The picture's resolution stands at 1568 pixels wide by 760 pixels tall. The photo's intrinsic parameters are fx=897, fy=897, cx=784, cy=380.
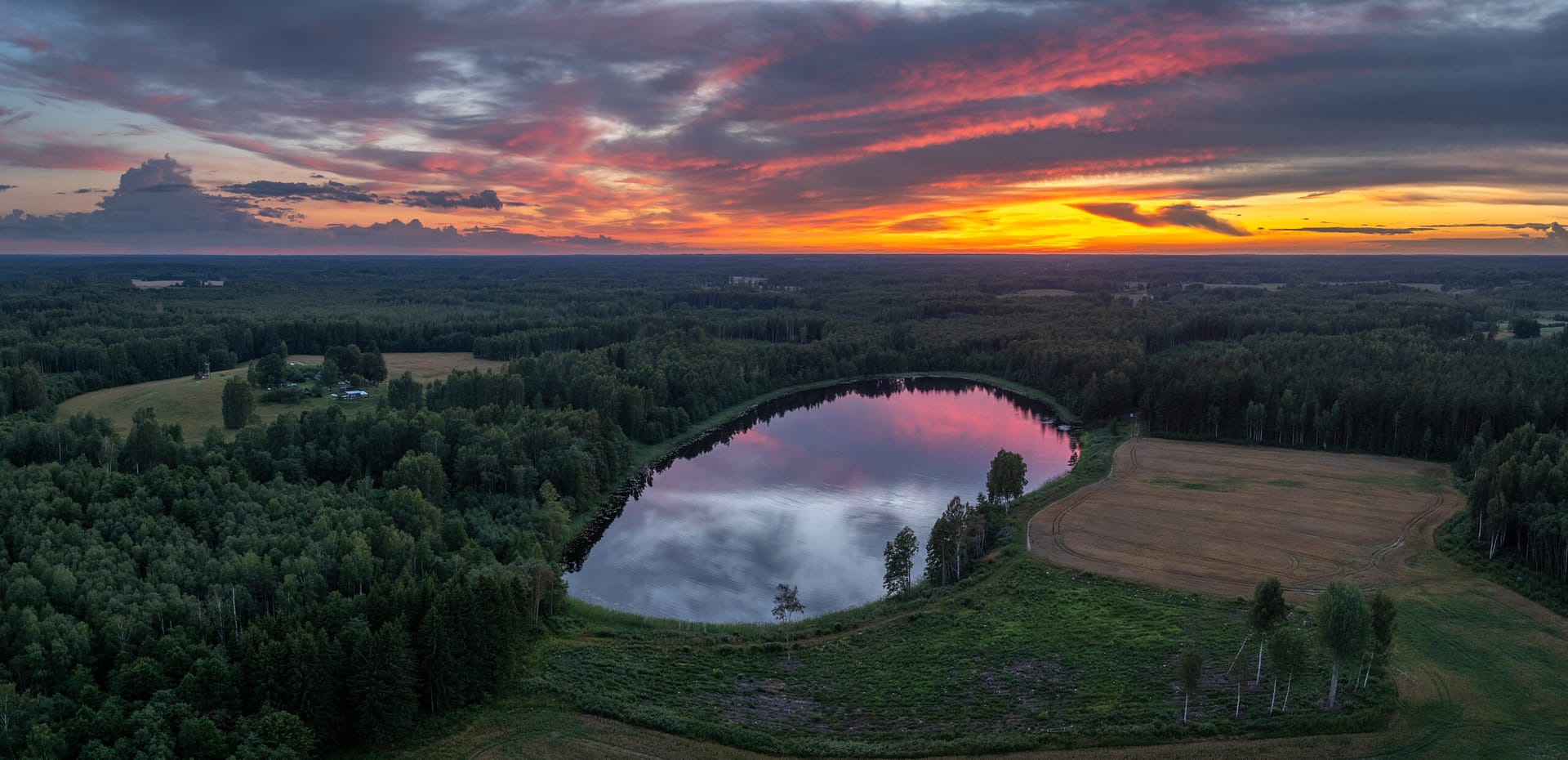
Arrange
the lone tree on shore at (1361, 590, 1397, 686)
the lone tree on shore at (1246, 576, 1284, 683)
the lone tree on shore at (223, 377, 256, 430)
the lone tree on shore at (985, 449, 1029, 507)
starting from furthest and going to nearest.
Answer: the lone tree on shore at (223, 377, 256, 430)
the lone tree on shore at (985, 449, 1029, 507)
the lone tree on shore at (1246, 576, 1284, 683)
the lone tree on shore at (1361, 590, 1397, 686)

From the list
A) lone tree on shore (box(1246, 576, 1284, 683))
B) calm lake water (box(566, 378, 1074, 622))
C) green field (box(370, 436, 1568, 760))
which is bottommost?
calm lake water (box(566, 378, 1074, 622))

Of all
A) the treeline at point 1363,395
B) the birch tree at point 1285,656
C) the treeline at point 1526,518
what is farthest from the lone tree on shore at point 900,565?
the treeline at point 1363,395

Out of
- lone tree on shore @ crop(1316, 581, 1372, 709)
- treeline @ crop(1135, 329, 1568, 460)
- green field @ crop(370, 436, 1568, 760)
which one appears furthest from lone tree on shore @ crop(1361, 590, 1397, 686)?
treeline @ crop(1135, 329, 1568, 460)

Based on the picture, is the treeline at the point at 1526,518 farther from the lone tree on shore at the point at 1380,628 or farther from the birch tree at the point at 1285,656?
the birch tree at the point at 1285,656

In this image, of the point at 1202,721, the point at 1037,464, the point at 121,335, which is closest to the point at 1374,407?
the point at 1037,464

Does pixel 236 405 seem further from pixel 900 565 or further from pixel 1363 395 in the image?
pixel 1363 395

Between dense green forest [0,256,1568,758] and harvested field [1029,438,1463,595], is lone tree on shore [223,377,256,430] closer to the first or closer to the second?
dense green forest [0,256,1568,758]
